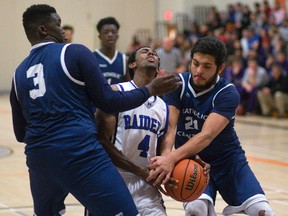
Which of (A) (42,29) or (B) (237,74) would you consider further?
(B) (237,74)

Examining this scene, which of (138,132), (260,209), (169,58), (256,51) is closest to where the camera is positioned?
(138,132)

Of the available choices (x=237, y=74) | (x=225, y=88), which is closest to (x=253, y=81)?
(x=237, y=74)

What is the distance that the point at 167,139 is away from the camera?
5.02 metres

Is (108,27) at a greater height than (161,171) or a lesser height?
greater

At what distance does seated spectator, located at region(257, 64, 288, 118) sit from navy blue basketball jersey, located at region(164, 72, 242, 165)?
11038 millimetres

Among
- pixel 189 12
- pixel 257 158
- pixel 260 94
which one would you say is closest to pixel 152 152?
pixel 257 158

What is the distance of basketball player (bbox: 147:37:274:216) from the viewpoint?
206 inches

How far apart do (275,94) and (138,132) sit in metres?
11.9

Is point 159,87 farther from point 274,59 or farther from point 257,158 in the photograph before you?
point 274,59

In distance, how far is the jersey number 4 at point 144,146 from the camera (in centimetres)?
493

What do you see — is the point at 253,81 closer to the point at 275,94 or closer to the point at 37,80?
the point at 275,94

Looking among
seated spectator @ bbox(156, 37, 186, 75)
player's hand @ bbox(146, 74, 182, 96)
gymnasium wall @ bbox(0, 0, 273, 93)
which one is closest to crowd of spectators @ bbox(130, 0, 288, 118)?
seated spectator @ bbox(156, 37, 186, 75)

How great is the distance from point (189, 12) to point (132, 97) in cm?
2088

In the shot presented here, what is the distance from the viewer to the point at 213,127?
5.11 m
